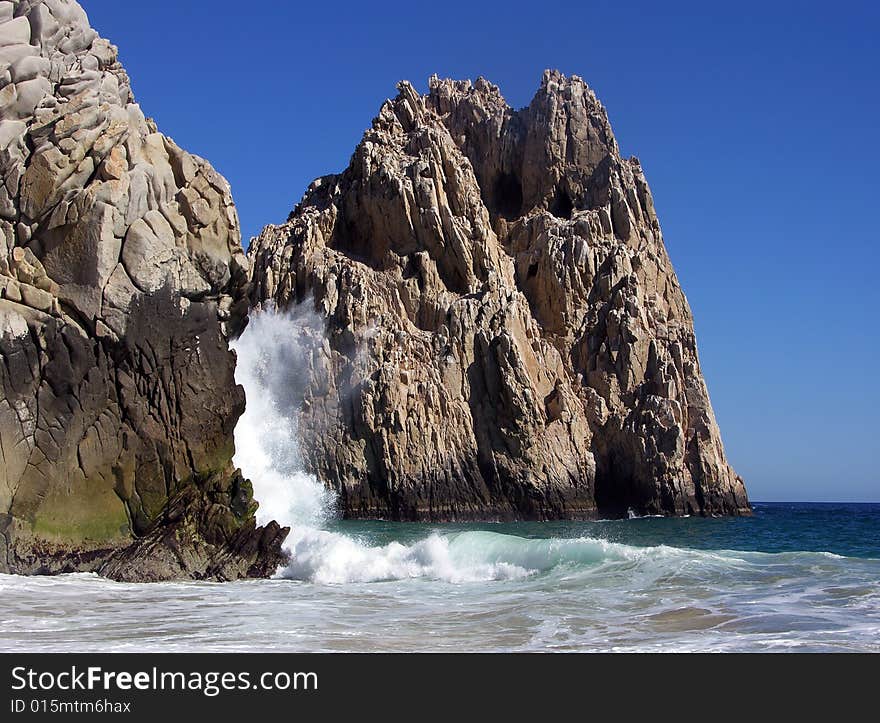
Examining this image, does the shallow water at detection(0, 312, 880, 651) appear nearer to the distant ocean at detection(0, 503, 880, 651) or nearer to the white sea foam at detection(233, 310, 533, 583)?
the distant ocean at detection(0, 503, 880, 651)

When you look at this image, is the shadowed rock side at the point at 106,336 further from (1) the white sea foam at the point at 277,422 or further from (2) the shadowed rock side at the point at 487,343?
(2) the shadowed rock side at the point at 487,343

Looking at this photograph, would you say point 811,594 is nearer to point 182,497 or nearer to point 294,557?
point 294,557

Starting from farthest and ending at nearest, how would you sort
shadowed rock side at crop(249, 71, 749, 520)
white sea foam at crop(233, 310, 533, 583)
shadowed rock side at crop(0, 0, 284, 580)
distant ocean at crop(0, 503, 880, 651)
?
shadowed rock side at crop(249, 71, 749, 520)
white sea foam at crop(233, 310, 533, 583)
shadowed rock side at crop(0, 0, 284, 580)
distant ocean at crop(0, 503, 880, 651)

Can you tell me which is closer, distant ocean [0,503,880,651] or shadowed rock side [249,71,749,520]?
distant ocean [0,503,880,651]

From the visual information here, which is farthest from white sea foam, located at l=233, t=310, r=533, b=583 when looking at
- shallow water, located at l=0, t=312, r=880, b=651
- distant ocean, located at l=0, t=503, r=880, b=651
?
distant ocean, located at l=0, t=503, r=880, b=651

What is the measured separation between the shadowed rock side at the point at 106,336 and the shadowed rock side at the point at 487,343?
25705 mm

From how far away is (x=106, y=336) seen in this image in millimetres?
17188

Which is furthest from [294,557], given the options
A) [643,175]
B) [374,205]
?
[643,175]

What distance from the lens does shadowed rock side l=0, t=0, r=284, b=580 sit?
644 inches

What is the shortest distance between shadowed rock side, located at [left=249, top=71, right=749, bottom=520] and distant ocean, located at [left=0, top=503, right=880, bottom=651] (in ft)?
76.4

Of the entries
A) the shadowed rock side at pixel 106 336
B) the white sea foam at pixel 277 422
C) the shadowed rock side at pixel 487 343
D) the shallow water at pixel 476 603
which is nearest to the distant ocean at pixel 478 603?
the shallow water at pixel 476 603

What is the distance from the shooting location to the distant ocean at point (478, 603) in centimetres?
1062
